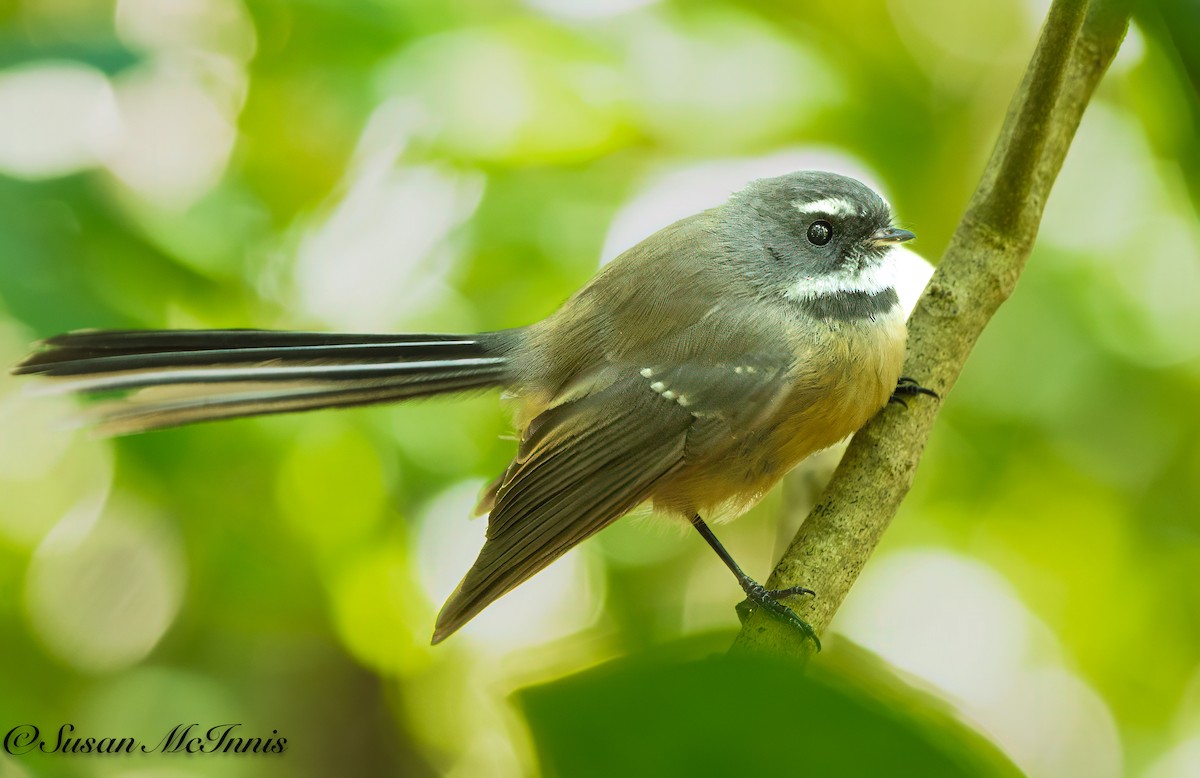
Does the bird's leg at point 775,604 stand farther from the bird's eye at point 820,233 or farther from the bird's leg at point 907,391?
the bird's eye at point 820,233

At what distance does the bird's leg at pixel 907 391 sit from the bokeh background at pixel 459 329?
81 cm

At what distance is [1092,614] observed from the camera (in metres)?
3.29

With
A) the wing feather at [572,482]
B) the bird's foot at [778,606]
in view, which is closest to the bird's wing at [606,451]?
the wing feather at [572,482]

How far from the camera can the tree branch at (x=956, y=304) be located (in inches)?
81.2

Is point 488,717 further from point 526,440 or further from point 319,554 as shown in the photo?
point 526,440

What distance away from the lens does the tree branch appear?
2.06 metres

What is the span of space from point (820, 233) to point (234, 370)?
1.53m

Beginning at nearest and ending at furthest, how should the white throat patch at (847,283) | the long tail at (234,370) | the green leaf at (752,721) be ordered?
the green leaf at (752,721) < the long tail at (234,370) < the white throat patch at (847,283)

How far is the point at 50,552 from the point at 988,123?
3.48 metres

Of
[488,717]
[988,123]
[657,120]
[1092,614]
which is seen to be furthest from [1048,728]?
[657,120]
